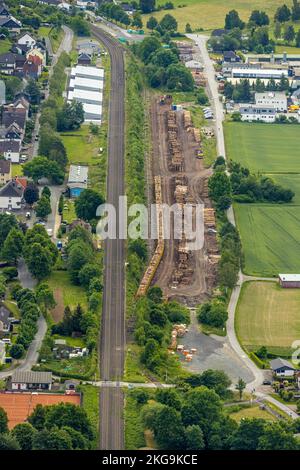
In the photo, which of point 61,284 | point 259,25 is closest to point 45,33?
point 259,25

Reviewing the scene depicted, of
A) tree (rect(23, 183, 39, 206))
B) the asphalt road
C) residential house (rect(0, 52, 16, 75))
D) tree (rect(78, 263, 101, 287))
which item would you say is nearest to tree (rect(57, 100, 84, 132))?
the asphalt road

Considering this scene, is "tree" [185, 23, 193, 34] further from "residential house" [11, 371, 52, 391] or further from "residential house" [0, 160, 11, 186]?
"residential house" [11, 371, 52, 391]

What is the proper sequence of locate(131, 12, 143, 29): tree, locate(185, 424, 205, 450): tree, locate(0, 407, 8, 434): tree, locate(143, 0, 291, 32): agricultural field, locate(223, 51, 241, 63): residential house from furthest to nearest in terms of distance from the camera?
1. locate(143, 0, 291, 32): agricultural field
2. locate(131, 12, 143, 29): tree
3. locate(223, 51, 241, 63): residential house
4. locate(185, 424, 205, 450): tree
5. locate(0, 407, 8, 434): tree

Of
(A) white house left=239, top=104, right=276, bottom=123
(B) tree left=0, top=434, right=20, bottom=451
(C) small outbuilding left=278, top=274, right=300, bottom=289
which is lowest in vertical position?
(B) tree left=0, top=434, right=20, bottom=451

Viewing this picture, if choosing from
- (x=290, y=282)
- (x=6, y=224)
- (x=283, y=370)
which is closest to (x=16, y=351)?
(x=283, y=370)

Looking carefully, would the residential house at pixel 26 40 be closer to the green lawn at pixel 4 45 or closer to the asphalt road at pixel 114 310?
the green lawn at pixel 4 45

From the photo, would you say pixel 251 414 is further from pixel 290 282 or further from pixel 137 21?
pixel 137 21

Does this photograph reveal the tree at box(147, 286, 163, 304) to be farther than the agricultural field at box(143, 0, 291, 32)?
No
